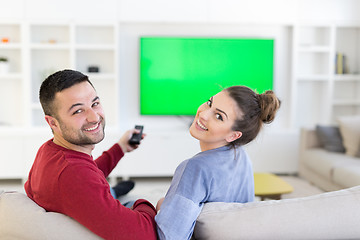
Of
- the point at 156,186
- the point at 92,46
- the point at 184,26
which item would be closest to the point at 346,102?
the point at 184,26

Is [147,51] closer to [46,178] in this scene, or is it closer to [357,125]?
[357,125]

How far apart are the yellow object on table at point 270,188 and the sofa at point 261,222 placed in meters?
1.93

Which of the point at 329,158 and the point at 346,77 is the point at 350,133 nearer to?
the point at 329,158

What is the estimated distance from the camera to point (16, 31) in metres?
5.01

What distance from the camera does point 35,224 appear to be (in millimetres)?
1215

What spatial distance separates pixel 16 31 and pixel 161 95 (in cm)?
182

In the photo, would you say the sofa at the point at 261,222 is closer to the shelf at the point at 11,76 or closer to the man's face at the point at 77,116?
the man's face at the point at 77,116

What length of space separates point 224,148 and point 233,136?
2.2 inches

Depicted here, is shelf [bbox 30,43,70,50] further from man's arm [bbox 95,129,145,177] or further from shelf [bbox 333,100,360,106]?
shelf [bbox 333,100,360,106]

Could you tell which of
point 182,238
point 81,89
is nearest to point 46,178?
point 81,89

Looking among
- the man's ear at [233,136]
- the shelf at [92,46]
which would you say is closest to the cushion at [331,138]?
the shelf at [92,46]

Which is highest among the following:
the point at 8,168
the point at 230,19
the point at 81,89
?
the point at 230,19

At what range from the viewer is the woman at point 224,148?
135 centimetres

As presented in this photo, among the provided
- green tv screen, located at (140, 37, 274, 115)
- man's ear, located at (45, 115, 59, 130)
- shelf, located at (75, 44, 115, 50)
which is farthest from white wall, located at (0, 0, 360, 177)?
man's ear, located at (45, 115, 59, 130)
